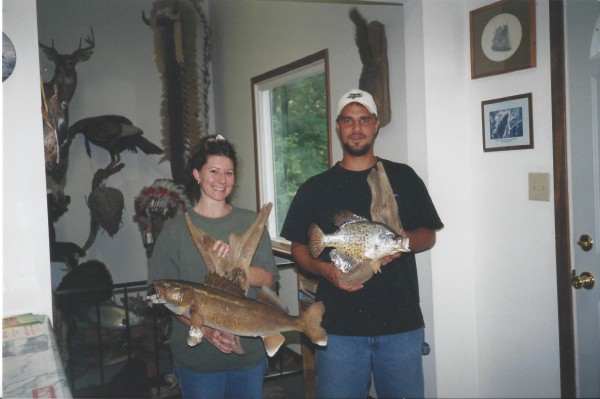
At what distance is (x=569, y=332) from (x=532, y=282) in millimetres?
253

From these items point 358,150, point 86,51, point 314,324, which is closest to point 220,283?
point 314,324

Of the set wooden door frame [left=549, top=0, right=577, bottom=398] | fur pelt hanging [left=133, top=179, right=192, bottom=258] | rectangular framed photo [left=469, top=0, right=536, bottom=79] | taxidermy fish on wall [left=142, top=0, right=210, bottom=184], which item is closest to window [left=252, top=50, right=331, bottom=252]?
fur pelt hanging [left=133, top=179, right=192, bottom=258]

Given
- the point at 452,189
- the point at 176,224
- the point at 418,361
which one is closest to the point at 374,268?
the point at 418,361

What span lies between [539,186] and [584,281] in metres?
0.43

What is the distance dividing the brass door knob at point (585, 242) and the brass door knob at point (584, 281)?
0.11 m

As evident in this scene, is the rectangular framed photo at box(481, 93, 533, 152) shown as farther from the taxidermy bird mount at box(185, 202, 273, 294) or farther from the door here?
the taxidermy bird mount at box(185, 202, 273, 294)

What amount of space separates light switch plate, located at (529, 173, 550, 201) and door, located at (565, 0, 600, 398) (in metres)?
0.10

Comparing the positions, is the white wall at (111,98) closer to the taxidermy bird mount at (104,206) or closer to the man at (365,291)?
the taxidermy bird mount at (104,206)

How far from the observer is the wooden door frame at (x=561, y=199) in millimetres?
2051

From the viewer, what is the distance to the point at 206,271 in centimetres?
169

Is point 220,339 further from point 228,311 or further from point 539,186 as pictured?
point 539,186

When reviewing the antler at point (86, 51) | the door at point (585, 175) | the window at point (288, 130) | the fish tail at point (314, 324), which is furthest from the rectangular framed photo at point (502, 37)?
the antler at point (86, 51)

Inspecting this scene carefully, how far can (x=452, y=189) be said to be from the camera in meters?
2.44

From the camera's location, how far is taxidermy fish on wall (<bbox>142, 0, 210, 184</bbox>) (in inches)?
193
